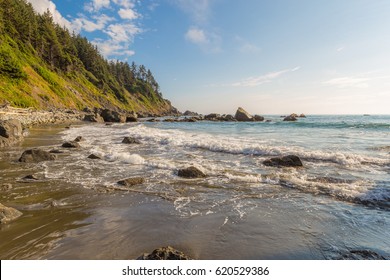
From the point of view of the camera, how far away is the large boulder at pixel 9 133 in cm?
1616

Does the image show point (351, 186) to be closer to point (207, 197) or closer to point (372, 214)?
point (372, 214)

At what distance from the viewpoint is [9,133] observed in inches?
673

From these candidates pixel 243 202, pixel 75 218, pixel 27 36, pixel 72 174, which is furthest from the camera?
pixel 27 36

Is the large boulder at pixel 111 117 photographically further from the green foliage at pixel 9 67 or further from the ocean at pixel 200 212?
the ocean at pixel 200 212

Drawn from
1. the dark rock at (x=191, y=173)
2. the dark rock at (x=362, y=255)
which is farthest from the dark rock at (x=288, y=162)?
the dark rock at (x=362, y=255)

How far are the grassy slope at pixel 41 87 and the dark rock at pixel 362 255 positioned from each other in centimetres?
4474

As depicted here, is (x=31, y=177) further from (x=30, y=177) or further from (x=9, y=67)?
(x=9, y=67)

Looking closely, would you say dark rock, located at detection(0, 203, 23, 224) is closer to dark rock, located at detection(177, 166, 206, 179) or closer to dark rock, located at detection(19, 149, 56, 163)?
dark rock, located at detection(177, 166, 206, 179)

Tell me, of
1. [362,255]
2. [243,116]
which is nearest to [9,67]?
[362,255]

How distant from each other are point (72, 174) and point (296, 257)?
358 inches

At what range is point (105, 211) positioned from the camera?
6.45 metres

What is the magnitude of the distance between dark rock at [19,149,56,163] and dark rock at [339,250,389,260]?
13319 mm

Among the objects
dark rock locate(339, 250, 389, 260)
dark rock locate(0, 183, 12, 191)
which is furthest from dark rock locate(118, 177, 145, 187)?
dark rock locate(339, 250, 389, 260)
